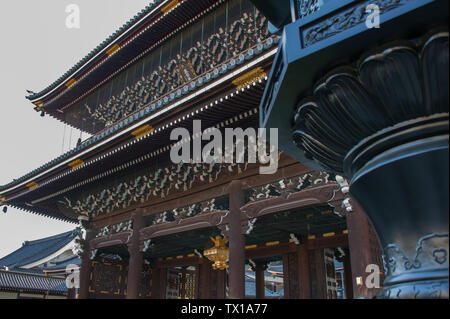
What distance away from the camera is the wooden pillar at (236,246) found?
6938 millimetres

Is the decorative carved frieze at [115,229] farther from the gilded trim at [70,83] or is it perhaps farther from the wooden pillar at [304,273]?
the gilded trim at [70,83]

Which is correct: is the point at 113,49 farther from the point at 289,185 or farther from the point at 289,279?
the point at 289,279

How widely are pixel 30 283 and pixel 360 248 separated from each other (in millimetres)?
21199

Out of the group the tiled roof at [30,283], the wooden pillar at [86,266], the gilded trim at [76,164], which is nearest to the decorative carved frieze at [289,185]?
the gilded trim at [76,164]

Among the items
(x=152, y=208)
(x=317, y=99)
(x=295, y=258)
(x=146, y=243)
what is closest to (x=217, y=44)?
(x=152, y=208)

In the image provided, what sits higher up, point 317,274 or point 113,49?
point 113,49

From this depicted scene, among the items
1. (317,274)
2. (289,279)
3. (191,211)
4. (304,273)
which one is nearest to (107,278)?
(191,211)

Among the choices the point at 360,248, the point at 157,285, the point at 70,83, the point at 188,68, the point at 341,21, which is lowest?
the point at 157,285

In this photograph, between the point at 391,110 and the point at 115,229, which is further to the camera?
the point at 115,229

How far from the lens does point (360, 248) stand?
18.0ft

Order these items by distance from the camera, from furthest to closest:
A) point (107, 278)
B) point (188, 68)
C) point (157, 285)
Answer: point (157, 285), point (107, 278), point (188, 68)

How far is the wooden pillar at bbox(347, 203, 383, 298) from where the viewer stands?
17.6ft
